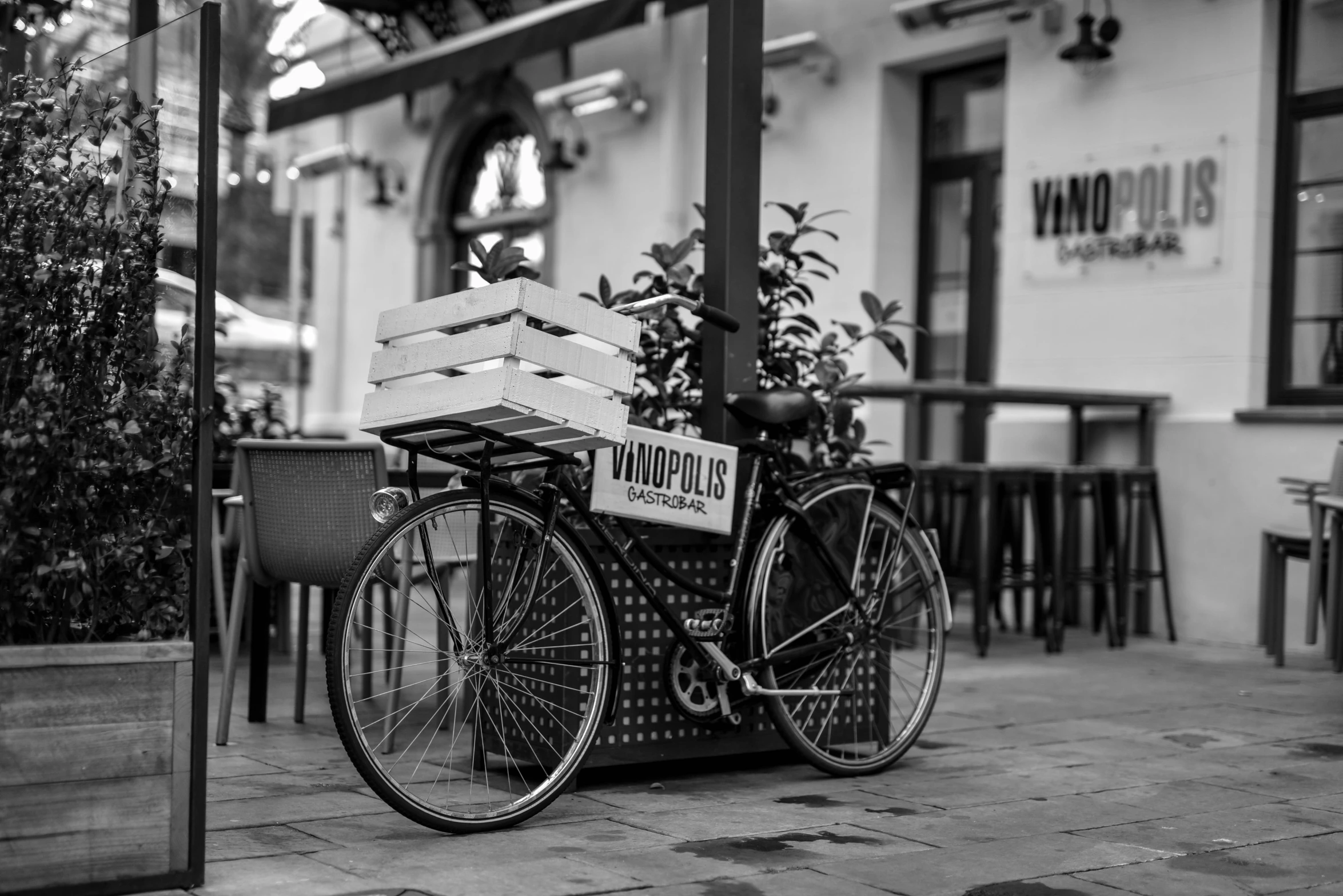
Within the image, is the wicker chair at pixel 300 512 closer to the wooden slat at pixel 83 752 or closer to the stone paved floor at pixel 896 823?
the stone paved floor at pixel 896 823

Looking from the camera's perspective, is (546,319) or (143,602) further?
(546,319)

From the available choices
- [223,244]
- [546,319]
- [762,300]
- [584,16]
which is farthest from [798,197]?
[223,244]

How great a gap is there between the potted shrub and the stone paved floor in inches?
11.9

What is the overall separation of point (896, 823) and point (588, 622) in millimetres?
835

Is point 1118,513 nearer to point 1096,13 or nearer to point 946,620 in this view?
point 1096,13

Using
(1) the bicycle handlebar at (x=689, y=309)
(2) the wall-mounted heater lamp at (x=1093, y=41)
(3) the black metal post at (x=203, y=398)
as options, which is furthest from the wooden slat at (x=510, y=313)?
(2) the wall-mounted heater lamp at (x=1093, y=41)

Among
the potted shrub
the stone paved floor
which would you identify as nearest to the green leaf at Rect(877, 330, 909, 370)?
the stone paved floor

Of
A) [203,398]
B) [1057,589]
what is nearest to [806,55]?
[1057,589]

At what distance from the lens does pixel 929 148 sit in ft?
29.0

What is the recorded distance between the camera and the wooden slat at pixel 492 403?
3135mm

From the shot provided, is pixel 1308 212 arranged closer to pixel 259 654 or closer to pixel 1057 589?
pixel 1057 589

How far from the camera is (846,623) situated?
13.5ft

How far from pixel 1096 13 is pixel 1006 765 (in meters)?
4.71

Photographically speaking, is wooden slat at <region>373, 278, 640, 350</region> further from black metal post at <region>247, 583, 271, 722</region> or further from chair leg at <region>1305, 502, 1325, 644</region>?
chair leg at <region>1305, 502, 1325, 644</region>
